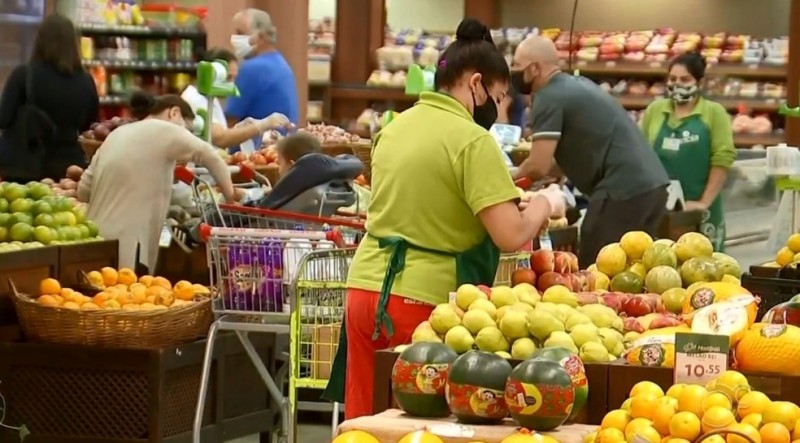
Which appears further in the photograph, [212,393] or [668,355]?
[212,393]

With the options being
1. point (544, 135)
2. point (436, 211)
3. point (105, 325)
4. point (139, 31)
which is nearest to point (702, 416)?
point (436, 211)

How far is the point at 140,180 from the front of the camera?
6609 mm

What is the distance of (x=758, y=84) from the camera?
13.7m

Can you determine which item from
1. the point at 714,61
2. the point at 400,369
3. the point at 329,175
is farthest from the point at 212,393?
the point at 714,61

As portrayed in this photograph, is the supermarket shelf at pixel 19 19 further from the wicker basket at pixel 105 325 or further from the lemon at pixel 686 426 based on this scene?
the lemon at pixel 686 426

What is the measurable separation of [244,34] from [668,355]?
21.3 ft

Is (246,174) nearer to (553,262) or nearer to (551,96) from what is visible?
(551,96)

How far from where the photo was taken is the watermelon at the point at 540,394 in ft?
10.3

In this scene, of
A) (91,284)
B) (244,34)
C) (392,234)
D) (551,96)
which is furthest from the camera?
(244,34)

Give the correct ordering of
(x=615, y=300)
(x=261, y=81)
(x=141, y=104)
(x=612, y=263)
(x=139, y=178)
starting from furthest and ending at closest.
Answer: (x=261, y=81) < (x=141, y=104) < (x=139, y=178) < (x=612, y=263) < (x=615, y=300)

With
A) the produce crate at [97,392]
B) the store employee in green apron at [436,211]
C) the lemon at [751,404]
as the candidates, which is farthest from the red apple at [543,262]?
the produce crate at [97,392]

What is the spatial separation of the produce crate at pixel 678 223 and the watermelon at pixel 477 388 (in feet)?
15.2

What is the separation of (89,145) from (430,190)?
496 centimetres

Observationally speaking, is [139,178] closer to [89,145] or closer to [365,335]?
[89,145]
